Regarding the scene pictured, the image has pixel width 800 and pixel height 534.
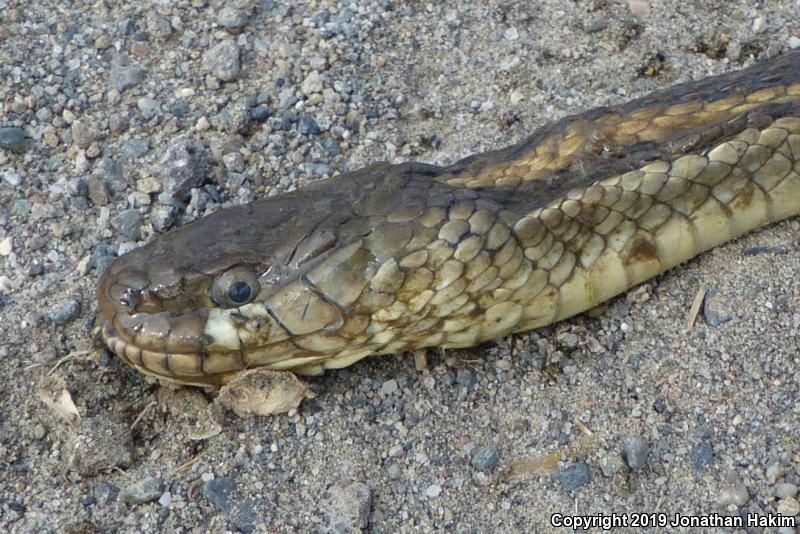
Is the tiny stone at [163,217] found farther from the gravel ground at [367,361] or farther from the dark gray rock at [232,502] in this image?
the dark gray rock at [232,502]

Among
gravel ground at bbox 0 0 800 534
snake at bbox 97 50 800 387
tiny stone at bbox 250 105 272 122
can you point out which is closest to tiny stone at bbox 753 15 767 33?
gravel ground at bbox 0 0 800 534

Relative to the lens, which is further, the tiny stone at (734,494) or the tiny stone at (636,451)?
the tiny stone at (636,451)

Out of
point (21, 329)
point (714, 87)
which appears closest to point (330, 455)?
point (21, 329)

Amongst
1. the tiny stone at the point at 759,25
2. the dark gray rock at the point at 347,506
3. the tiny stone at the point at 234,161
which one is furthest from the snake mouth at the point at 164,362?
the tiny stone at the point at 759,25

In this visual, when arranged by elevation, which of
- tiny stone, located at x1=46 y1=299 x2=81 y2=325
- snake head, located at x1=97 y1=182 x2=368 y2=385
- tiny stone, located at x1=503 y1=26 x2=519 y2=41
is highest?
snake head, located at x1=97 y1=182 x2=368 y2=385

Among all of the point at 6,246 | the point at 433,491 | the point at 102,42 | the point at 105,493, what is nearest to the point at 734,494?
the point at 433,491

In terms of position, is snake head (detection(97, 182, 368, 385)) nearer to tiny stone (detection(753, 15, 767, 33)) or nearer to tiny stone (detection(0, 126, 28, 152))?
tiny stone (detection(0, 126, 28, 152))
